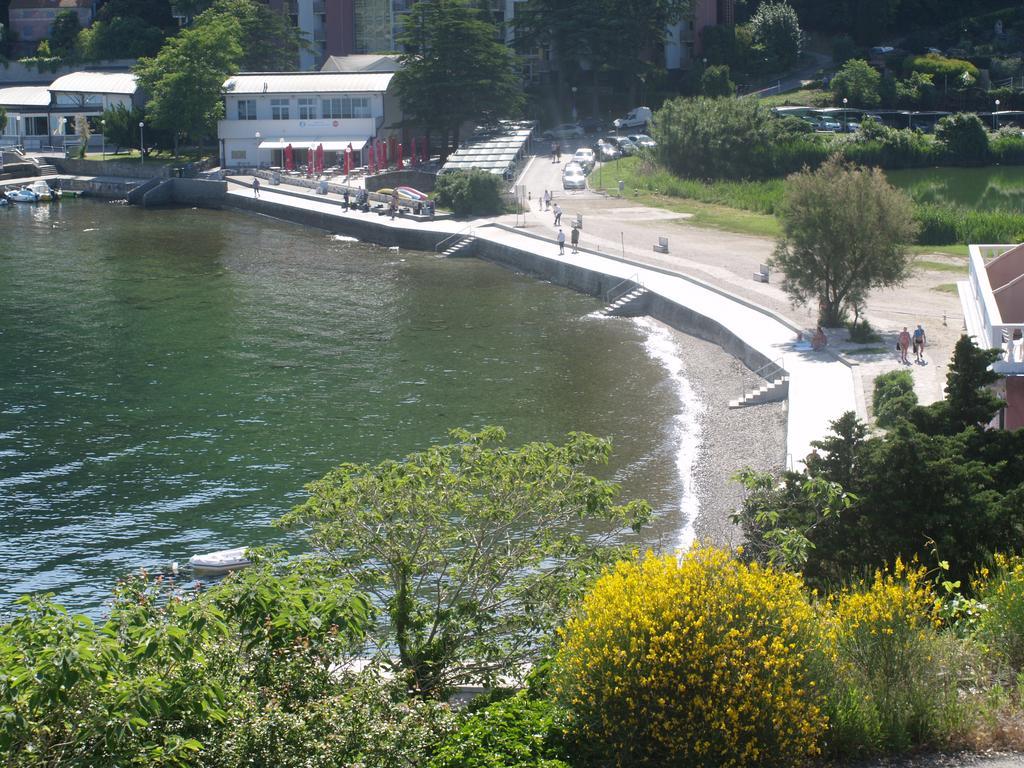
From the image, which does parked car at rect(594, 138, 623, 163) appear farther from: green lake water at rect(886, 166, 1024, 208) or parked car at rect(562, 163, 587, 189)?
green lake water at rect(886, 166, 1024, 208)

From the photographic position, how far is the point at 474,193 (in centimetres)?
7756

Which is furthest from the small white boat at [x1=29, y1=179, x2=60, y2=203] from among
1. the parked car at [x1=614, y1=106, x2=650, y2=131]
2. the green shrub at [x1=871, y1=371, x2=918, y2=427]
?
the green shrub at [x1=871, y1=371, x2=918, y2=427]

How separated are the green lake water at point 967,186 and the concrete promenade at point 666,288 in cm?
2185

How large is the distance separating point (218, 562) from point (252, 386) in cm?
1656

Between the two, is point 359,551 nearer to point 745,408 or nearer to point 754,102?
point 745,408

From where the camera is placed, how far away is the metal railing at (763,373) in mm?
43625

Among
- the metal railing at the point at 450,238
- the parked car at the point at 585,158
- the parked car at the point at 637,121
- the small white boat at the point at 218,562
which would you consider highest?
the parked car at the point at 637,121

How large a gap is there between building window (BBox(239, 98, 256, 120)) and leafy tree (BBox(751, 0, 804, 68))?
138 ft

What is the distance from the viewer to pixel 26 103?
10681 cm

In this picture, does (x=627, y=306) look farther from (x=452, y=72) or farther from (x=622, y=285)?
(x=452, y=72)

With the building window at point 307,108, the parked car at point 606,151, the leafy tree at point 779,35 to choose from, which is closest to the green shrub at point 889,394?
the parked car at point 606,151

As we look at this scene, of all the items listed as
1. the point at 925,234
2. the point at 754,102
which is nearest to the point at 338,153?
the point at 754,102

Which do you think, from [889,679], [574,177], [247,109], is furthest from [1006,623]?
[247,109]

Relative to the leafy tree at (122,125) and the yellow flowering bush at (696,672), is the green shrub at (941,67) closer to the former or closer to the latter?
the leafy tree at (122,125)
